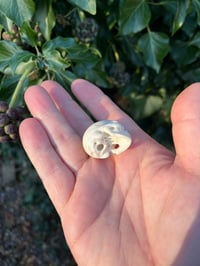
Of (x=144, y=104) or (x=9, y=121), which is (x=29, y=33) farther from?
(x=144, y=104)

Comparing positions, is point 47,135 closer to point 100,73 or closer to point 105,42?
point 100,73

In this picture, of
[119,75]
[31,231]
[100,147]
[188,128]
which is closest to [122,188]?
[100,147]

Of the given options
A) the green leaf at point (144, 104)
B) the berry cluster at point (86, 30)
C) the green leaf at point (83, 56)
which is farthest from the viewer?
the green leaf at point (144, 104)

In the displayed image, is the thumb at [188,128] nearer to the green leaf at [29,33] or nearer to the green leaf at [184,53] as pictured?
the green leaf at [29,33]

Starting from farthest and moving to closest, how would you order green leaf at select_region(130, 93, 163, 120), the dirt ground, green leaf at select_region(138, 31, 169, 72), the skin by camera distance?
1. the dirt ground
2. green leaf at select_region(130, 93, 163, 120)
3. green leaf at select_region(138, 31, 169, 72)
4. the skin

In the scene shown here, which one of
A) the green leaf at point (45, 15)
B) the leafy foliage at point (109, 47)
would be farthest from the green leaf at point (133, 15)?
the green leaf at point (45, 15)

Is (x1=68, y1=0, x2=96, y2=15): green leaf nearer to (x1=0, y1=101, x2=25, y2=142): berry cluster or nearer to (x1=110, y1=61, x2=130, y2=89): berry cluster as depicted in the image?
(x1=0, y1=101, x2=25, y2=142): berry cluster

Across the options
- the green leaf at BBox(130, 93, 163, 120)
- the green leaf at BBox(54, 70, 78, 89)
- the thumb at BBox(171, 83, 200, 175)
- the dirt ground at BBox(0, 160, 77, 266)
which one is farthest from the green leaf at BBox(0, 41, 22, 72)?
the dirt ground at BBox(0, 160, 77, 266)
